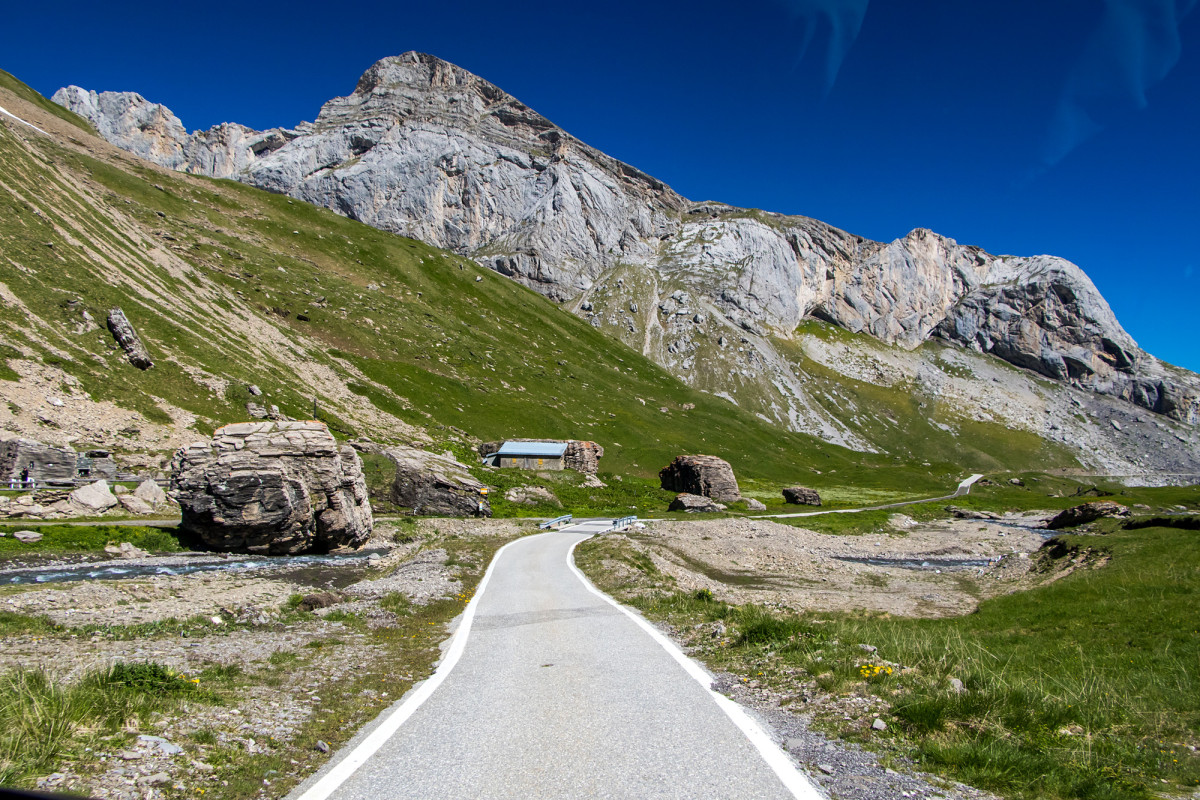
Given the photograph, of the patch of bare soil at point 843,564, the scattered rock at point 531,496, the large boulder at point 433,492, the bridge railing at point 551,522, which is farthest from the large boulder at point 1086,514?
the large boulder at point 433,492

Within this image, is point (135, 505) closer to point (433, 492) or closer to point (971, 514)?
point (433, 492)

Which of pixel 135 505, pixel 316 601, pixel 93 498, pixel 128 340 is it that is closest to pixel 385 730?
pixel 316 601

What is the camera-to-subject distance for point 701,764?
19.2 feet

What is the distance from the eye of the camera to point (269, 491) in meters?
27.1

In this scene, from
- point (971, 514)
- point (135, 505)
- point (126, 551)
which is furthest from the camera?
point (971, 514)

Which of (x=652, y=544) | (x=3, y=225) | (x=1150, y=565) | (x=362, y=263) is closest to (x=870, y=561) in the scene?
(x=652, y=544)

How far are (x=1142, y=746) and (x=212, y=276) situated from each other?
4268 inches

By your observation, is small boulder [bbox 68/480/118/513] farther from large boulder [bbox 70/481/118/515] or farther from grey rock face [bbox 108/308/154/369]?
grey rock face [bbox 108/308/154/369]

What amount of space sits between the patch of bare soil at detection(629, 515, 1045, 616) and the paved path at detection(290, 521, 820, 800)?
40.7ft

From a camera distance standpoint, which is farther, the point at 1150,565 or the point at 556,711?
the point at 1150,565

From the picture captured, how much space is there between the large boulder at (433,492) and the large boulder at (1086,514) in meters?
55.1

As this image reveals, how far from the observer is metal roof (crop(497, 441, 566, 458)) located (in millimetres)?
76000

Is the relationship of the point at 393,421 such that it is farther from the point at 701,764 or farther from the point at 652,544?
the point at 701,764

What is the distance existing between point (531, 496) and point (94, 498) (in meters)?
32.9
